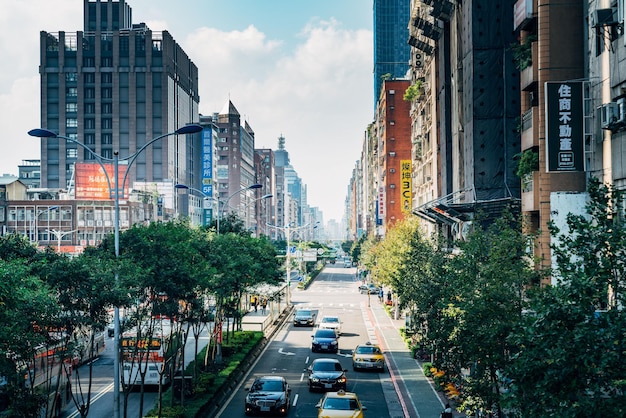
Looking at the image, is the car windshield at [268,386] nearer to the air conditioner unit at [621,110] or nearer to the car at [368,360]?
the car at [368,360]

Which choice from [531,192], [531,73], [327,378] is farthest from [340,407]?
[531,73]

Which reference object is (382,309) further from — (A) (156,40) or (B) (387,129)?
(A) (156,40)

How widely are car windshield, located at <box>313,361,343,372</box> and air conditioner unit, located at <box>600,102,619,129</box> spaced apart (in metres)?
15.7

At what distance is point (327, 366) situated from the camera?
1308 inches

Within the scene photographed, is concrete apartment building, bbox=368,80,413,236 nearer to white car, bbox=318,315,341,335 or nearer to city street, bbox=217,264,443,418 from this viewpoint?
city street, bbox=217,264,443,418

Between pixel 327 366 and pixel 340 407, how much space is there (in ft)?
27.5

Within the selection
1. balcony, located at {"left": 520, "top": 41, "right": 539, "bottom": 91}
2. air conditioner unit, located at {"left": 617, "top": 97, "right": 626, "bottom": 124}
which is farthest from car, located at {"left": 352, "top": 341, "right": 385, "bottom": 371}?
air conditioner unit, located at {"left": 617, "top": 97, "right": 626, "bottom": 124}

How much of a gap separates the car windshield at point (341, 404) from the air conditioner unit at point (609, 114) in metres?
12.8

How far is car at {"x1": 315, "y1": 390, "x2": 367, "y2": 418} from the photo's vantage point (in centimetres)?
2441

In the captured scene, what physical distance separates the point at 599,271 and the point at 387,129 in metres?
109

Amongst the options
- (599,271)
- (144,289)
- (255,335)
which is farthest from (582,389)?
(255,335)

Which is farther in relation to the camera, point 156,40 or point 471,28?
point 156,40

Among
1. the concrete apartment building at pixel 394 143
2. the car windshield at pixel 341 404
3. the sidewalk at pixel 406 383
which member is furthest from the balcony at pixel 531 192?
the concrete apartment building at pixel 394 143

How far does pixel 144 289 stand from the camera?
75.5 ft
